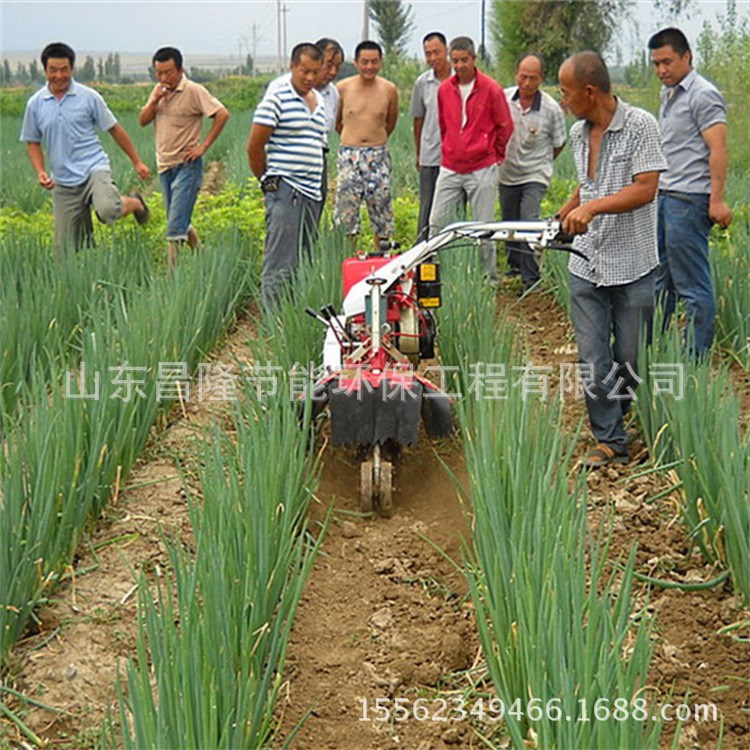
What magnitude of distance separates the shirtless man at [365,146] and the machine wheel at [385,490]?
3553 mm

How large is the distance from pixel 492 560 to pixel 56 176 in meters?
4.58

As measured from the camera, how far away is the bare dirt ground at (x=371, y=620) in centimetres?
253

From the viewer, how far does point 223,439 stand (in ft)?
11.9

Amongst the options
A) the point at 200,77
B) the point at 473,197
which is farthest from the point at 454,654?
the point at 200,77

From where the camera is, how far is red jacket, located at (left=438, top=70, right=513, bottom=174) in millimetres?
6289

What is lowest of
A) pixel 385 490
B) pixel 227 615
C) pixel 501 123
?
pixel 385 490

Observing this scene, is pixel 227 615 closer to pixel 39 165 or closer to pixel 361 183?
pixel 39 165

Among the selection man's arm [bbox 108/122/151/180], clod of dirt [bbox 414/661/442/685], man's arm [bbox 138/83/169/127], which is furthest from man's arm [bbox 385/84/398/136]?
clod of dirt [bbox 414/661/442/685]

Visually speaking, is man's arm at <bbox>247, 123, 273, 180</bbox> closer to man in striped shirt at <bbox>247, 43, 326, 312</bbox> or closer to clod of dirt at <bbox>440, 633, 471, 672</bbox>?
man in striped shirt at <bbox>247, 43, 326, 312</bbox>

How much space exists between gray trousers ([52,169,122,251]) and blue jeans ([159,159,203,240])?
0.37 m

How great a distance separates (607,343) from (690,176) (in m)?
1.03

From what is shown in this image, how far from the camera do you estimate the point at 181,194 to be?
6738 millimetres

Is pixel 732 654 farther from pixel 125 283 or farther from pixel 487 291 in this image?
pixel 125 283

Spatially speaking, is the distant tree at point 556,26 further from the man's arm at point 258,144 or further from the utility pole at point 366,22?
the man's arm at point 258,144
